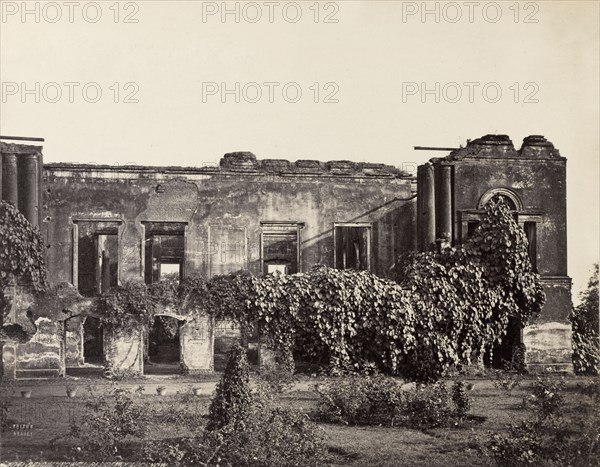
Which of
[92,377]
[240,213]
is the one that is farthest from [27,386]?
[240,213]

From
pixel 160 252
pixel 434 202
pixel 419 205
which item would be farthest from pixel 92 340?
pixel 434 202

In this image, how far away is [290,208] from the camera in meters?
20.9

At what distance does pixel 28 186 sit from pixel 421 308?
34.1ft

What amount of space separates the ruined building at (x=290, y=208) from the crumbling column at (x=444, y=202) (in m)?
0.03

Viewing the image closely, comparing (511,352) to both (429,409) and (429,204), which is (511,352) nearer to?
(429,204)

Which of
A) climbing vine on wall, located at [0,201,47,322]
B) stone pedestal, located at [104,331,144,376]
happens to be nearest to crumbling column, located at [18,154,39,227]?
climbing vine on wall, located at [0,201,47,322]

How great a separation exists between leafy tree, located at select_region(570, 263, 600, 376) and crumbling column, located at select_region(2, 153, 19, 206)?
14382 mm

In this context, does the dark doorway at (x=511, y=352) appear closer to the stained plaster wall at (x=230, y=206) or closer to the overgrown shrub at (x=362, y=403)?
the stained plaster wall at (x=230, y=206)

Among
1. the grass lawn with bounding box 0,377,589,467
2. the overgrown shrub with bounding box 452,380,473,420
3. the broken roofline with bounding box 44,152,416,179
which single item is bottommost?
the grass lawn with bounding box 0,377,589,467

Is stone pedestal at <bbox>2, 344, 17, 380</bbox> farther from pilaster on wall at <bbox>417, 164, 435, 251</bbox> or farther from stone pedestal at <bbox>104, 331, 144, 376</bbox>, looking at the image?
pilaster on wall at <bbox>417, 164, 435, 251</bbox>

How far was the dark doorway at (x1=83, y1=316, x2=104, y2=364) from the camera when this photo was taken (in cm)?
2317

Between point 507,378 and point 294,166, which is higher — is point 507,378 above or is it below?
below

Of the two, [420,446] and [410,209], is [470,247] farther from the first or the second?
[410,209]

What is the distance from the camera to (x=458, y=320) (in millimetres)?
13227
